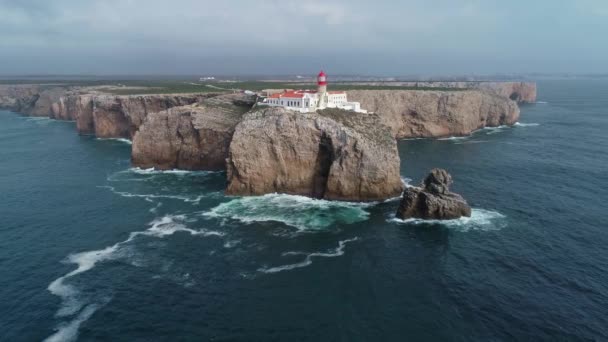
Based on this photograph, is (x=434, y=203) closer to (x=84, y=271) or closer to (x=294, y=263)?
(x=294, y=263)

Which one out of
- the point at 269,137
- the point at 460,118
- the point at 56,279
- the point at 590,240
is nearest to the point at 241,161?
the point at 269,137

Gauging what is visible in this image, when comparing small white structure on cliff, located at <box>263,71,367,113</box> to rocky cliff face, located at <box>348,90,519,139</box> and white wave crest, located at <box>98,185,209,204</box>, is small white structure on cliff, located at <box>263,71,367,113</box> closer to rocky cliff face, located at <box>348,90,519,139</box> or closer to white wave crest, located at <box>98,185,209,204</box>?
white wave crest, located at <box>98,185,209,204</box>

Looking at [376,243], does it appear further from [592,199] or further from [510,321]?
[592,199]

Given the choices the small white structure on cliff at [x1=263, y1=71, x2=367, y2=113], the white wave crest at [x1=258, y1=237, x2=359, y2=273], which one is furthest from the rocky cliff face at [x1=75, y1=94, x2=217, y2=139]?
the white wave crest at [x1=258, y1=237, x2=359, y2=273]

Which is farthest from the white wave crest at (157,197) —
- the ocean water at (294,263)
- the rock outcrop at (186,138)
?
the rock outcrop at (186,138)

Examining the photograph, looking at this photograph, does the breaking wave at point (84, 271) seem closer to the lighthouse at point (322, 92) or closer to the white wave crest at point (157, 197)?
the white wave crest at point (157, 197)

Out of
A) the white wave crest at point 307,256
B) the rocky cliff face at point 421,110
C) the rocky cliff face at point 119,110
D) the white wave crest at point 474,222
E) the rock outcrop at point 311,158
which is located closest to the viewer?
the white wave crest at point 307,256
